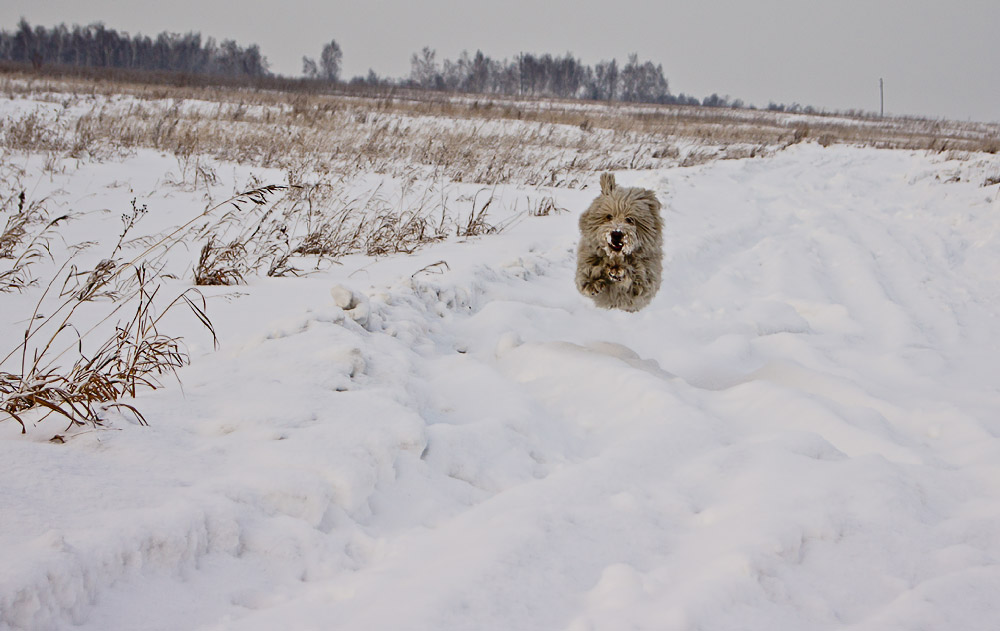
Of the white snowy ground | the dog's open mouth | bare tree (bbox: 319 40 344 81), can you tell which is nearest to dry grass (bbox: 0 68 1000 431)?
the white snowy ground

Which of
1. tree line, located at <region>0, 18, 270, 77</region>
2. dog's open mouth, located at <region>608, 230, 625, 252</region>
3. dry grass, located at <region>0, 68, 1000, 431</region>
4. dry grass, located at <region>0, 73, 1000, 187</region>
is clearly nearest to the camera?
dry grass, located at <region>0, 68, 1000, 431</region>

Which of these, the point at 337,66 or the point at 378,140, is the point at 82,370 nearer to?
the point at 378,140

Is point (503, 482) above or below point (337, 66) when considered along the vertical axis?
below

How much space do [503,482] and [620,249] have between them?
1867 millimetres

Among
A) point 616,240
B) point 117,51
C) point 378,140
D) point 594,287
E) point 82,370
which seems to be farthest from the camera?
point 117,51

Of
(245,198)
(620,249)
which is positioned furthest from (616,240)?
(245,198)

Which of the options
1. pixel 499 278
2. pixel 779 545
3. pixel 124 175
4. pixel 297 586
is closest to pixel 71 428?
pixel 297 586

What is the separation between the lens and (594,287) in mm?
3996

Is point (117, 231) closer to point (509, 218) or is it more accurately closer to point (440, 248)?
point (440, 248)

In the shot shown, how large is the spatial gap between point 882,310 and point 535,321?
3.46 metres

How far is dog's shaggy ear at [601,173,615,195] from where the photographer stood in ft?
13.3

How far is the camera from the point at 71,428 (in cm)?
214

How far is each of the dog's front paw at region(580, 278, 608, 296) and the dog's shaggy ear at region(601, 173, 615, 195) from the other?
1.90 feet

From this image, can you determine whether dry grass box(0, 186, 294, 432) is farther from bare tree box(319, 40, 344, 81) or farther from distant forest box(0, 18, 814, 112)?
bare tree box(319, 40, 344, 81)
